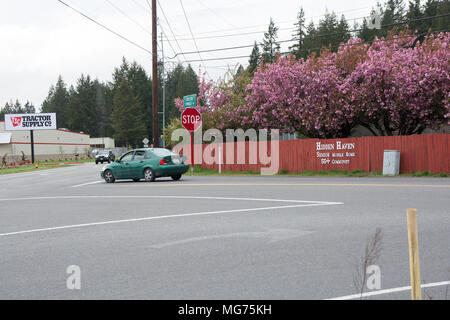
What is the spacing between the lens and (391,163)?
22297 mm

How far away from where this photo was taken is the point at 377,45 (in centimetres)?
3088

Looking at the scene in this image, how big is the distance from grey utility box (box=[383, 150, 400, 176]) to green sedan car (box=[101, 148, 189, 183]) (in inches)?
382

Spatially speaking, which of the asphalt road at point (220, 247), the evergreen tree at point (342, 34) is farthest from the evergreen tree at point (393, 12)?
the asphalt road at point (220, 247)

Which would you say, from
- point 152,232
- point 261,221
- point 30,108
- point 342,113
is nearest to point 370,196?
point 261,221

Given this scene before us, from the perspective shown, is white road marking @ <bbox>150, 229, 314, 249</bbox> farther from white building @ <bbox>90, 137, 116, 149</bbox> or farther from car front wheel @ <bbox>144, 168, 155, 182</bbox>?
white building @ <bbox>90, 137, 116, 149</bbox>

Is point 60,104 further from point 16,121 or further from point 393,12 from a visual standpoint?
point 393,12

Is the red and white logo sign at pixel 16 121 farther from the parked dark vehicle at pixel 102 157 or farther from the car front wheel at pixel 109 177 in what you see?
the car front wheel at pixel 109 177

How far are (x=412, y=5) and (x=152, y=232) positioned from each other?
68654 millimetres

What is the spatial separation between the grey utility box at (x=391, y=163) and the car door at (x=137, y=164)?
38.3ft

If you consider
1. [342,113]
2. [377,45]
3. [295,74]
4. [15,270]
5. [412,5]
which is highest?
[412,5]

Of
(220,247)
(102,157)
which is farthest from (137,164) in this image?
(102,157)

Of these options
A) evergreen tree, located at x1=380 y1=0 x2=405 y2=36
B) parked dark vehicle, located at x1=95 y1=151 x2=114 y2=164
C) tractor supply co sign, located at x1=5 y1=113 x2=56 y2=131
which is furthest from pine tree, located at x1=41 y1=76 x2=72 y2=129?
evergreen tree, located at x1=380 y1=0 x2=405 y2=36

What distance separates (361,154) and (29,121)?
178 ft
